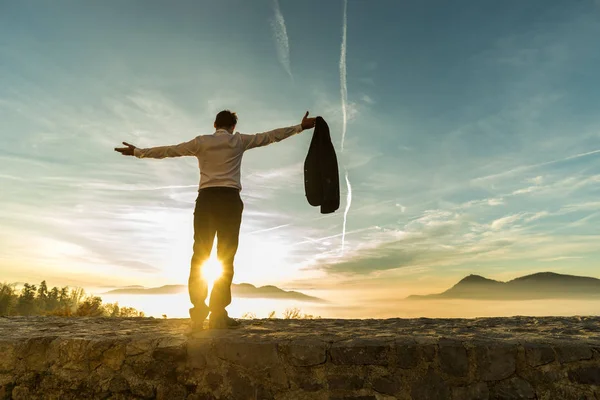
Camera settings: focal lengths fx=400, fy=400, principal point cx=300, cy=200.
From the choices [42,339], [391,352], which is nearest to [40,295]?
[42,339]

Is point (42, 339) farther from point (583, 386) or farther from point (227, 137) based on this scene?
point (583, 386)

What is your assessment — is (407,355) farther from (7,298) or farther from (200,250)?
(7,298)

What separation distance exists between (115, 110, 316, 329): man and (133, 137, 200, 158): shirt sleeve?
0.04 ft

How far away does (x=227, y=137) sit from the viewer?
5117mm

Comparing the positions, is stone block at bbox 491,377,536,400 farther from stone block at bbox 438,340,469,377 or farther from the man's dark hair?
the man's dark hair

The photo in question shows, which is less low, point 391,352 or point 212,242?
point 212,242

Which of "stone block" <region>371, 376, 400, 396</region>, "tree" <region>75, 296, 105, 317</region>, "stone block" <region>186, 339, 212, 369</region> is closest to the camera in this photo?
"stone block" <region>371, 376, 400, 396</region>

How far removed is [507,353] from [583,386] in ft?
2.63

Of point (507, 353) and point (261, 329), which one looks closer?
point (507, 353)

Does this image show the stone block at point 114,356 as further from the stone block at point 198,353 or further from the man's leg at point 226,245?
→ the man's leg at point 226,245

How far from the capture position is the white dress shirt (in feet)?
16.7

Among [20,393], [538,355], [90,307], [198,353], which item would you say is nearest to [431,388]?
[538,355]

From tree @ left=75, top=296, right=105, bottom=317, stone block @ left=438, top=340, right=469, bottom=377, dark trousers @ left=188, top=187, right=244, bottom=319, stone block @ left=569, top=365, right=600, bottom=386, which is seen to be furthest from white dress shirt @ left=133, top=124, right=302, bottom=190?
tree @ left=75, top=296, right=105, bottom=317

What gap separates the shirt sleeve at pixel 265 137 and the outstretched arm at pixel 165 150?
633 mm
